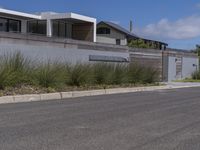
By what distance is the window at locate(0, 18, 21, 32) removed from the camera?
42844 millimetres

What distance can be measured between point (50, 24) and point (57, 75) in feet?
84.7

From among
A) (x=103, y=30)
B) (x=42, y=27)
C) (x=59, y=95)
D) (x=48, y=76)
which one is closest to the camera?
(x=59, y=95)

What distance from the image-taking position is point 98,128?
10.8 metres

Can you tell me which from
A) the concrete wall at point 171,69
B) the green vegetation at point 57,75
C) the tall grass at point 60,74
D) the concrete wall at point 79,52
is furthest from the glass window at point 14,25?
the green vegetation at point 57,75

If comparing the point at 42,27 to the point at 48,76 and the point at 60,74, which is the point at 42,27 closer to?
the point at 60,74

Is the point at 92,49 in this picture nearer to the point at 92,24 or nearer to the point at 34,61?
the point at 34,61

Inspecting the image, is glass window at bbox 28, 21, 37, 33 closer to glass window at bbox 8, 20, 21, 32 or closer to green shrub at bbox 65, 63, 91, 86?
glass window at bbox 8, 20, 21, 32

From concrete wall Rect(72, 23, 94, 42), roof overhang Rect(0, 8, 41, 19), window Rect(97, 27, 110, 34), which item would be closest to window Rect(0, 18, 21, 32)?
roof overhang Rect(0, 8, 41, 19)

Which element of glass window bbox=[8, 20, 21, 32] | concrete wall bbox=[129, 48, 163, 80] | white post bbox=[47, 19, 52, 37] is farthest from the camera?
white post bbox=[47, 19, 52, 37]

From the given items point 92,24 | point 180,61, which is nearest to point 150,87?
point 180,61

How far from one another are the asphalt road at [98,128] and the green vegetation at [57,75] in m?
5.28

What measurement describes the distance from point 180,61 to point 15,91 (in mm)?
30608

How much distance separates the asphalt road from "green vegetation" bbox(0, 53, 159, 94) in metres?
5.28

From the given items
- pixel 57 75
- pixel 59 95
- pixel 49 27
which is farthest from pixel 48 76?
pixel 49 27
